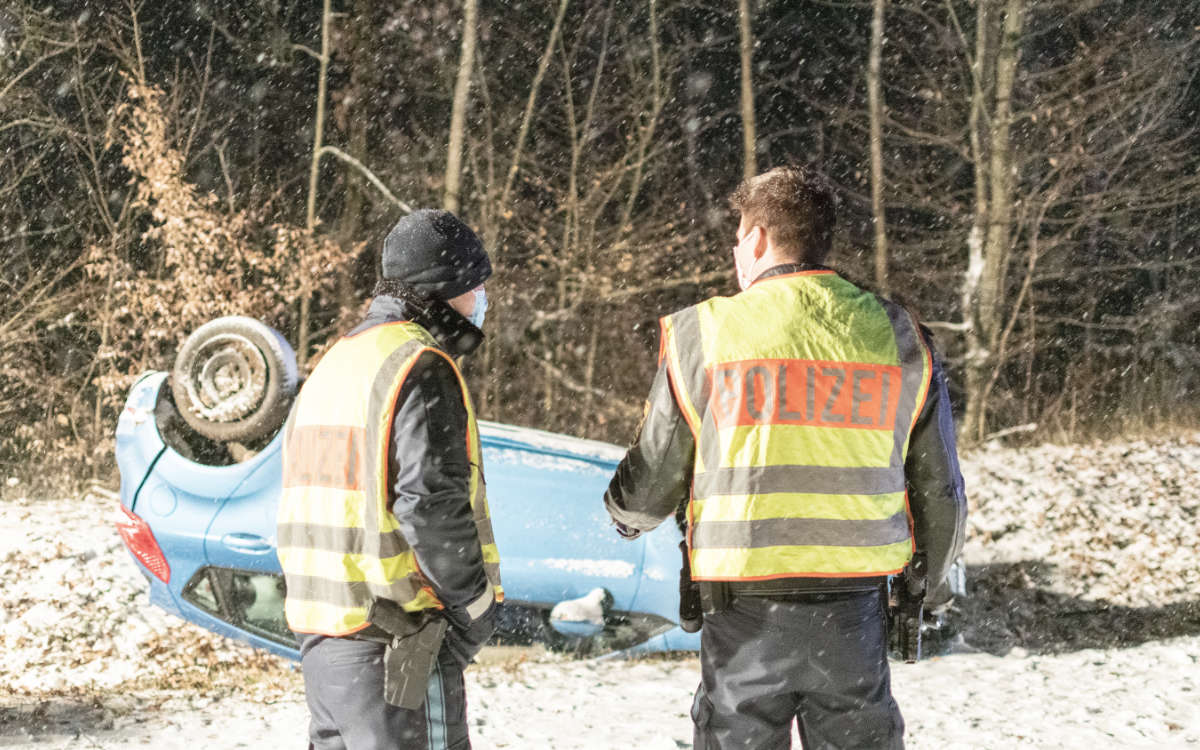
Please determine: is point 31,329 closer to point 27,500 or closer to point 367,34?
point 27,500

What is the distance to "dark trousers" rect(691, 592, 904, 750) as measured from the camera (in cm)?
244

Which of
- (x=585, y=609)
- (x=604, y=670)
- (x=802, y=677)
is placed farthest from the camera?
(x=604, y=670)

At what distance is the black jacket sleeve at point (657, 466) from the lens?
2.57 meters

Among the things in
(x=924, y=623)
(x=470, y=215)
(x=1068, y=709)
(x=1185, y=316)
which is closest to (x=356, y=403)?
(x=924, y=623)

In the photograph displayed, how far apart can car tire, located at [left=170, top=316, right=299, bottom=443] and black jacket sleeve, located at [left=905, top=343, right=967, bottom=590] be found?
13.4 ft

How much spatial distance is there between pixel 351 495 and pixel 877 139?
1626 centimetres

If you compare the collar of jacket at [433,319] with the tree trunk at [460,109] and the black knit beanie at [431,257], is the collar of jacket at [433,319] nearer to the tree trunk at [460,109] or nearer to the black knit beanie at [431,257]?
the black knit beanie at [431,257]

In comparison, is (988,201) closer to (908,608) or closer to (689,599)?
(908,608)

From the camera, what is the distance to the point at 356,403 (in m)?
2.65

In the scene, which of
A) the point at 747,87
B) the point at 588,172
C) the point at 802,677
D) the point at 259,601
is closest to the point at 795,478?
the point at 802,677

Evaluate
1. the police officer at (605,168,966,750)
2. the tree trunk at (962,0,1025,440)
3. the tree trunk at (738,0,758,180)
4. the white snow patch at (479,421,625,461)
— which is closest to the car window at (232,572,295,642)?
the white snow patch at (479,421,625,461)

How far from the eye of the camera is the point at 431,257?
2.86 meters

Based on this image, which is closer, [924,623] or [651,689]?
[924,623]

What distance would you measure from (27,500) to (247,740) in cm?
611
